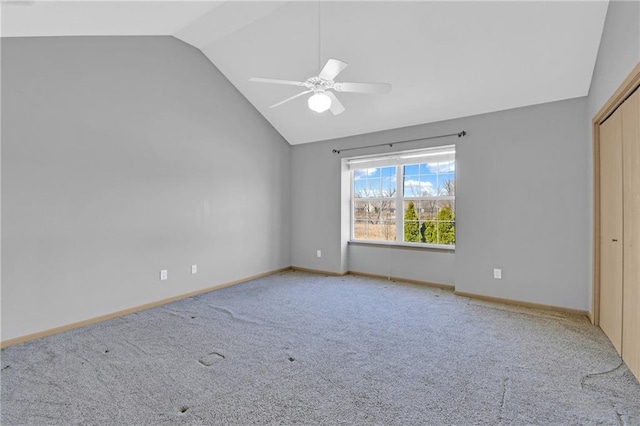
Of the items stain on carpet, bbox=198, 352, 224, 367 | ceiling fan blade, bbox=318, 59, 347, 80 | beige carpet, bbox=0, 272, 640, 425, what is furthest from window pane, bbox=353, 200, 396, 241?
stain on carpet, bbox=198, 352, 224, 367

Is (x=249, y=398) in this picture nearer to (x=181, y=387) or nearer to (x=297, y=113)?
(x=181, y=387)

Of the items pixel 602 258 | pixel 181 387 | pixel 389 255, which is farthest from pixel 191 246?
pixel 602 258

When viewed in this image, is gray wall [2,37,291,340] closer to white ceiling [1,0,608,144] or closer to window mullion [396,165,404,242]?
white ceiling [1,0,608,144]

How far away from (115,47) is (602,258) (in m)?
5.42

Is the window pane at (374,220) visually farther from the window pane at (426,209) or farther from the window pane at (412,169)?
the window pane at (412,169)

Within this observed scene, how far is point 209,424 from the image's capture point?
167cm

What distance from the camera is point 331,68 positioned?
2404mm

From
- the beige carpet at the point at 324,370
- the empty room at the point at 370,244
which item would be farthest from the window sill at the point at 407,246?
the beige carpet at the point at 324,370

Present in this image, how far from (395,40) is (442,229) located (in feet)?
8.63

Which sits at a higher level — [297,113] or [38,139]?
[297,113]

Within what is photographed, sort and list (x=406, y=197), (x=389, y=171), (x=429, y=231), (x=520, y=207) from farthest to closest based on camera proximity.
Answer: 1. (x=389, y=171)
2. (x=406, y=197)
3. (x=429, y=231)
4. (x=520, y=207)

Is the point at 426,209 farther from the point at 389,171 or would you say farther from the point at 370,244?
the point at 370,244

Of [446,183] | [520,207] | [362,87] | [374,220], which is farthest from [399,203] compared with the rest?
[362,87]

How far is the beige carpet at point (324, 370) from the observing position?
1751mm
